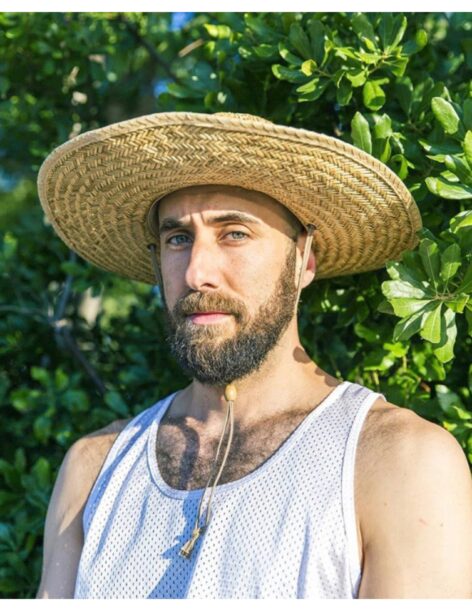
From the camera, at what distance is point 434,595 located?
2.17 metres

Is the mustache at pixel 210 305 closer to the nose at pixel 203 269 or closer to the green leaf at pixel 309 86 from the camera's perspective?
the nose at pixel 203 269

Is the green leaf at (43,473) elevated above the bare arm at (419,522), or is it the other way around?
the bare arm at (419,522)

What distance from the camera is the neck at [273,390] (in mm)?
2752

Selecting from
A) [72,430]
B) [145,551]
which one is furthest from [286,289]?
[72,430]

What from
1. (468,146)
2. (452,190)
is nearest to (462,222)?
(452,190)

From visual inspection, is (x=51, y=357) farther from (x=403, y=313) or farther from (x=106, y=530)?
(x=403, y=313)

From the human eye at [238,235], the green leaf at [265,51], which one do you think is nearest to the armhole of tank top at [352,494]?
Answer: the human eye at [238,235]

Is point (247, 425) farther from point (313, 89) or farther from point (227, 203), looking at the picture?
point (313, 89)

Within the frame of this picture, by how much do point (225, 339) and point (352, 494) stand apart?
612 mm

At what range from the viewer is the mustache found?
8.70 ft

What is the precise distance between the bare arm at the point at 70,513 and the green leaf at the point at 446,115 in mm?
1404

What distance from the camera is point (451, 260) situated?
2371 mm

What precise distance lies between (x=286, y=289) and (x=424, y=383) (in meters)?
0.71

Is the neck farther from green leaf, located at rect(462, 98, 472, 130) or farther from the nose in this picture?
green leaf, located at rect(462, 98, 472, 130)
